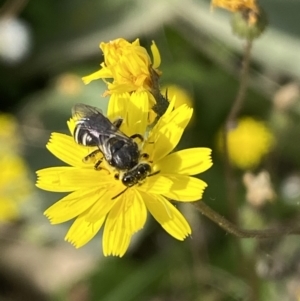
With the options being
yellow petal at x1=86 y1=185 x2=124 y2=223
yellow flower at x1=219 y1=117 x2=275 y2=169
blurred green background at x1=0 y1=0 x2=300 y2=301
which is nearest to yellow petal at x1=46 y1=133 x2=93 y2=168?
yellow petal at x1=86 y1=185 x2=124 y2=223

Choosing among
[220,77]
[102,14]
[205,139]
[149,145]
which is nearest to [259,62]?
[220,77]

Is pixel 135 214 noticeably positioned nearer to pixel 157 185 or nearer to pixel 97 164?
pixel 157 185

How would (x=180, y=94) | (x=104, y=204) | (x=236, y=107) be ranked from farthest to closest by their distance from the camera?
(x=180, y=94), (x=236, y=107), (x=104, y=204)

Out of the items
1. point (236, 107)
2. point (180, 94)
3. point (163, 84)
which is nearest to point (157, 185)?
point (236, 107)

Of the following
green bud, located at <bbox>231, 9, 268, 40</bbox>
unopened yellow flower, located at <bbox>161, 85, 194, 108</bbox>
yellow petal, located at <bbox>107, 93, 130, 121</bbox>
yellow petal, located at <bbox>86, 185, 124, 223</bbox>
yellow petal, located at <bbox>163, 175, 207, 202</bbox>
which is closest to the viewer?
yellow petal, located at <bbox>163, 175, 207, 202</bbox>

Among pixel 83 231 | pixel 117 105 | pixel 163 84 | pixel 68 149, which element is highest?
pixel 117 105

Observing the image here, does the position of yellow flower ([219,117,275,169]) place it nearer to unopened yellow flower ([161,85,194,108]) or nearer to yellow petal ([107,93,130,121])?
unopened yellow flower ([161,85,194,108])

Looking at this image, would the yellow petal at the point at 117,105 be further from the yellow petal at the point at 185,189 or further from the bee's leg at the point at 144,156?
the yellow petal at the point at 185,189
